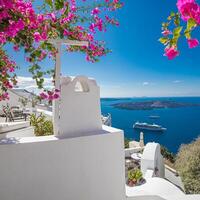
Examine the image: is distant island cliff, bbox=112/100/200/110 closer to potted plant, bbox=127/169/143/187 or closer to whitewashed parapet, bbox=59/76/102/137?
potted plant, bbox=127/169/143/187

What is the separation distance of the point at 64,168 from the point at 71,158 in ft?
0.61

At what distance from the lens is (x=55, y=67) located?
12.7 ft

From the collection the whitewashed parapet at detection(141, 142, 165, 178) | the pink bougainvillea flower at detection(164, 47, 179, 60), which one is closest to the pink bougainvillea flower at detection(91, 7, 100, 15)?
the pink bougainvillea flower at detection(164, 47, 179, 60)

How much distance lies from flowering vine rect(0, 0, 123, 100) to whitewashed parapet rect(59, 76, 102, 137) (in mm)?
435

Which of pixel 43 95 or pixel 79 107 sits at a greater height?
pixel 43 95

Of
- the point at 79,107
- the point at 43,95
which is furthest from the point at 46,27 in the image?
the point at 79,107

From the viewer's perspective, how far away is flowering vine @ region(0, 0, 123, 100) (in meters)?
2.23

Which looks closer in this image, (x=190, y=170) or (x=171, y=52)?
(x=171, y=52)

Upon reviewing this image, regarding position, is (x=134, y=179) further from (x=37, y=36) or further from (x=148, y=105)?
(x=148, y=105)

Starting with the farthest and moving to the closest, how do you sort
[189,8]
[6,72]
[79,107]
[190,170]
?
[190,170] → [79,107] → [6,72] → [189,8]

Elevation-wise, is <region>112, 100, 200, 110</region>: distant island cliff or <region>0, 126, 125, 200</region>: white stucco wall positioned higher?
<region>0, 126, 125, 200</region>: white stucco wall

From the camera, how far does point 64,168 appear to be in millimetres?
3645

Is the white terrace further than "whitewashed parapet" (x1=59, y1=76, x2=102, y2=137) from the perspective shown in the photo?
No

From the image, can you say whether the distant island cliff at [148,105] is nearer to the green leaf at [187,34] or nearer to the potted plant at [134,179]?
the potted plant at [134,179]
